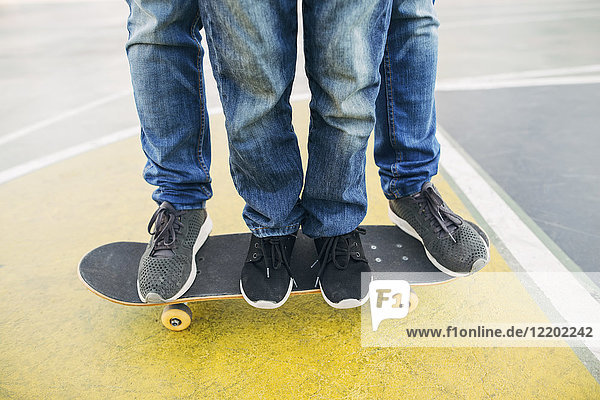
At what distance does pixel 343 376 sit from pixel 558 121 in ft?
7.42

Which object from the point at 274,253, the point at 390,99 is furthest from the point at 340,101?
the point at 274,253

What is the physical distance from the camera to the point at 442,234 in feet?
4.58

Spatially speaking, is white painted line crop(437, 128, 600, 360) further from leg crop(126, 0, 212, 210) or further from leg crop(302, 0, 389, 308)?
leg crop(126, 0, 212, 210)

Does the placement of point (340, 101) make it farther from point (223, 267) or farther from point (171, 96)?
point (223, 267)

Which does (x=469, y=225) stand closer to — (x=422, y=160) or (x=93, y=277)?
(x=422, y=160)

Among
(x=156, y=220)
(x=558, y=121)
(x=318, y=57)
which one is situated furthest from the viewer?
(x=558, y=121)

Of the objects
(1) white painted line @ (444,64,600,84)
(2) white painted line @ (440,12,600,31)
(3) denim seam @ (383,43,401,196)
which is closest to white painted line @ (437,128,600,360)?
(3) denim seam @ (383,43,401,196)

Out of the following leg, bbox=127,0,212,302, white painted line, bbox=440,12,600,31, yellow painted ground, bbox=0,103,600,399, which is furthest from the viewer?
white painted line, bbox=440,12,600,31

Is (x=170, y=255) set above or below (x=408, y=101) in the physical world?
below

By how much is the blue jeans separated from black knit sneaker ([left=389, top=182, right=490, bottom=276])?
0.10 m

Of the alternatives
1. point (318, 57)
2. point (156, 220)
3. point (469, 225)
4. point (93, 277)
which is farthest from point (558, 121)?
point (93, 277)

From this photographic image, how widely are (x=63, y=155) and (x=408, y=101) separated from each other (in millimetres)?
2015

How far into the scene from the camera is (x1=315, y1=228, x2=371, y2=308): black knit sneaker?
126 cm

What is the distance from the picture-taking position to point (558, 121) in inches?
104
